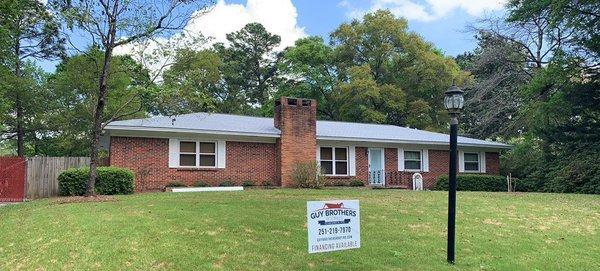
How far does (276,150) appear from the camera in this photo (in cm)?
2294

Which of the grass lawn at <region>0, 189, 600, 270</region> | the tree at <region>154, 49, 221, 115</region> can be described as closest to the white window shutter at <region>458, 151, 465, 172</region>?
the grass lawn at <region>0, 189, 600, 270</region>

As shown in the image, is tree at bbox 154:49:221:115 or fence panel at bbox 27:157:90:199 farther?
fence panel at bbox 27:157:90:199

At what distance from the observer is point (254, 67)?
51.9 m

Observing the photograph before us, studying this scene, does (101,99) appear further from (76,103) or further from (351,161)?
(76,103)

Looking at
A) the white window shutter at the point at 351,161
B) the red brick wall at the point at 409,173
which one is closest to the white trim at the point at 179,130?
the white window shutter at the point at 351,161

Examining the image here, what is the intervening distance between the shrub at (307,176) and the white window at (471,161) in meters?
10.3

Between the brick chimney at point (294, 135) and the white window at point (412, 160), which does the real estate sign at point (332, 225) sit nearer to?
the brick chimney at point (294, 135)

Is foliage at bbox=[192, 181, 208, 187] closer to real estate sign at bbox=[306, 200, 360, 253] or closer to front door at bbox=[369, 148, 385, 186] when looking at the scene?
front door at bbox=[369, 148, 385, 186]

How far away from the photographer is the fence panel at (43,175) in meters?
19.2

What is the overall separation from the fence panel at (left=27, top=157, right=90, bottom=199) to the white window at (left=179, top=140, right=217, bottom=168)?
4493mm

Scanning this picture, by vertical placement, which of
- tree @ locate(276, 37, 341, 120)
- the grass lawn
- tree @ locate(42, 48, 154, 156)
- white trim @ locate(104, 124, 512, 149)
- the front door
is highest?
tree @ locate(276, 37, 341, 120)

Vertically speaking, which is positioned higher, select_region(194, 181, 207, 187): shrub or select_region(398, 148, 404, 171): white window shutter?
select_region(398, 148, 404, 171): white window shutter

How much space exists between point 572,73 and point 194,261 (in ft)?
76.6

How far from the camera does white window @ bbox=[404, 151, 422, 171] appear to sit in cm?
2634
